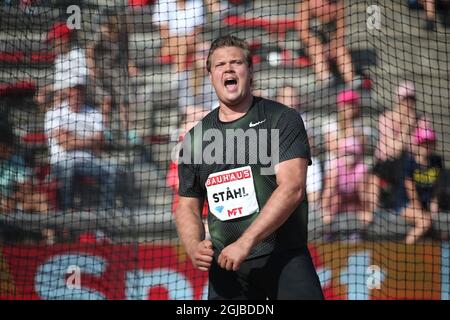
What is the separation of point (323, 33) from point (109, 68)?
2117 mm

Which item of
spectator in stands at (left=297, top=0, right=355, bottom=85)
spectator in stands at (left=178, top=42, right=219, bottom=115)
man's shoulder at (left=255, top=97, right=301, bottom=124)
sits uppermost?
spectator in stands at (left=297, top=0, right=355, bottom=85)

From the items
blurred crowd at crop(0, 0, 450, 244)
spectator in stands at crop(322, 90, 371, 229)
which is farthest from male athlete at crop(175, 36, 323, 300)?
spectator in stands at crop(322, 90, 371, 229)

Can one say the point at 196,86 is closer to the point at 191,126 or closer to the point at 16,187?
the point at 191,126

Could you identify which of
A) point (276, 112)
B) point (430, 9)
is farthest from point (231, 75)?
point (430, 9)

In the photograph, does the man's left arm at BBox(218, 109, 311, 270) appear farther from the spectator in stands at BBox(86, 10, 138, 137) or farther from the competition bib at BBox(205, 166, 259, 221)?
the spectator in stands at BBox(86, 10, 138, 137)

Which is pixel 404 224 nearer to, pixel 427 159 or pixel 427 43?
pixel 427 159

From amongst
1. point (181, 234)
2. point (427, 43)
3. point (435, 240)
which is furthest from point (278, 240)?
point (427, 43)

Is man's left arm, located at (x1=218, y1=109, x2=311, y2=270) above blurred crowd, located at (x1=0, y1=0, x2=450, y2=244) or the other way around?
the other way around

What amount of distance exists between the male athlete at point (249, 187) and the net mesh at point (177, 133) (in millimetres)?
2927

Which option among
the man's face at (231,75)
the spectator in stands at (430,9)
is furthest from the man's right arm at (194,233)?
the spectator in stands at (430,9)

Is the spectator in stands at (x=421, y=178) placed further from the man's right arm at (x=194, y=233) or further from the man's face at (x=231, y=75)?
the man's face at (x=231, y=75)

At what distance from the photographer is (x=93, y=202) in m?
7.75

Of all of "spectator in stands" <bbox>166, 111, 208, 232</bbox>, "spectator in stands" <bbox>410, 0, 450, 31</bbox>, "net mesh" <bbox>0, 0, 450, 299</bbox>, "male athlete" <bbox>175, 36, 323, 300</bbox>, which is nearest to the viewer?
"male athlete" <bbox>175, 36, 323, 300</bbox>

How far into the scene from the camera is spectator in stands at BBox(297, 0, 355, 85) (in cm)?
835
